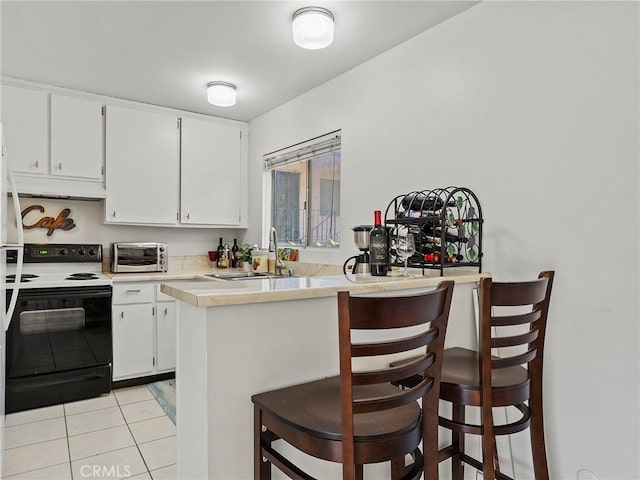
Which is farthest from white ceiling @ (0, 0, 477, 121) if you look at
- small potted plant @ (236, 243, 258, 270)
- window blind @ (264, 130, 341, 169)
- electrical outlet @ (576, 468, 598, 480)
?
electrical outlet @ (576, 468, 598, 480)

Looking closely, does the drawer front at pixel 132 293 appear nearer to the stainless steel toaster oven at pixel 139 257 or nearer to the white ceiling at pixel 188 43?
the stainless steel toaster oven at pixel 139 257

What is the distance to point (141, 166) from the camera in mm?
3635

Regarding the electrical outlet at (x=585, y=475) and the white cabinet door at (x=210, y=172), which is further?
the white cabinet door at (x=210, y=172)

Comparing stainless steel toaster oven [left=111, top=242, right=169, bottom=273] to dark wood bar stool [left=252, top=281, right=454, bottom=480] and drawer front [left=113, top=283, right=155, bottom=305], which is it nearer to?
drawer front [left=113, top=283, right=155, bottom=305]

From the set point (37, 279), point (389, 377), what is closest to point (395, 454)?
point (389, 377)

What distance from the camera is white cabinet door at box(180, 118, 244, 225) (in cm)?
389

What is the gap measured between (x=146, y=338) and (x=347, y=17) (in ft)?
9.28

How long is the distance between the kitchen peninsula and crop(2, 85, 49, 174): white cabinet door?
98.2 inches

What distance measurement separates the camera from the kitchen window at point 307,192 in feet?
10.9

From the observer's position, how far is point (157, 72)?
118 inches

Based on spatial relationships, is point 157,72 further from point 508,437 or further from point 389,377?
point 508,437

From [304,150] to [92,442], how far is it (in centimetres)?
256

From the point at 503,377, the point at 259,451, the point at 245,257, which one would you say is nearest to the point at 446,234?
the point at 503,377
